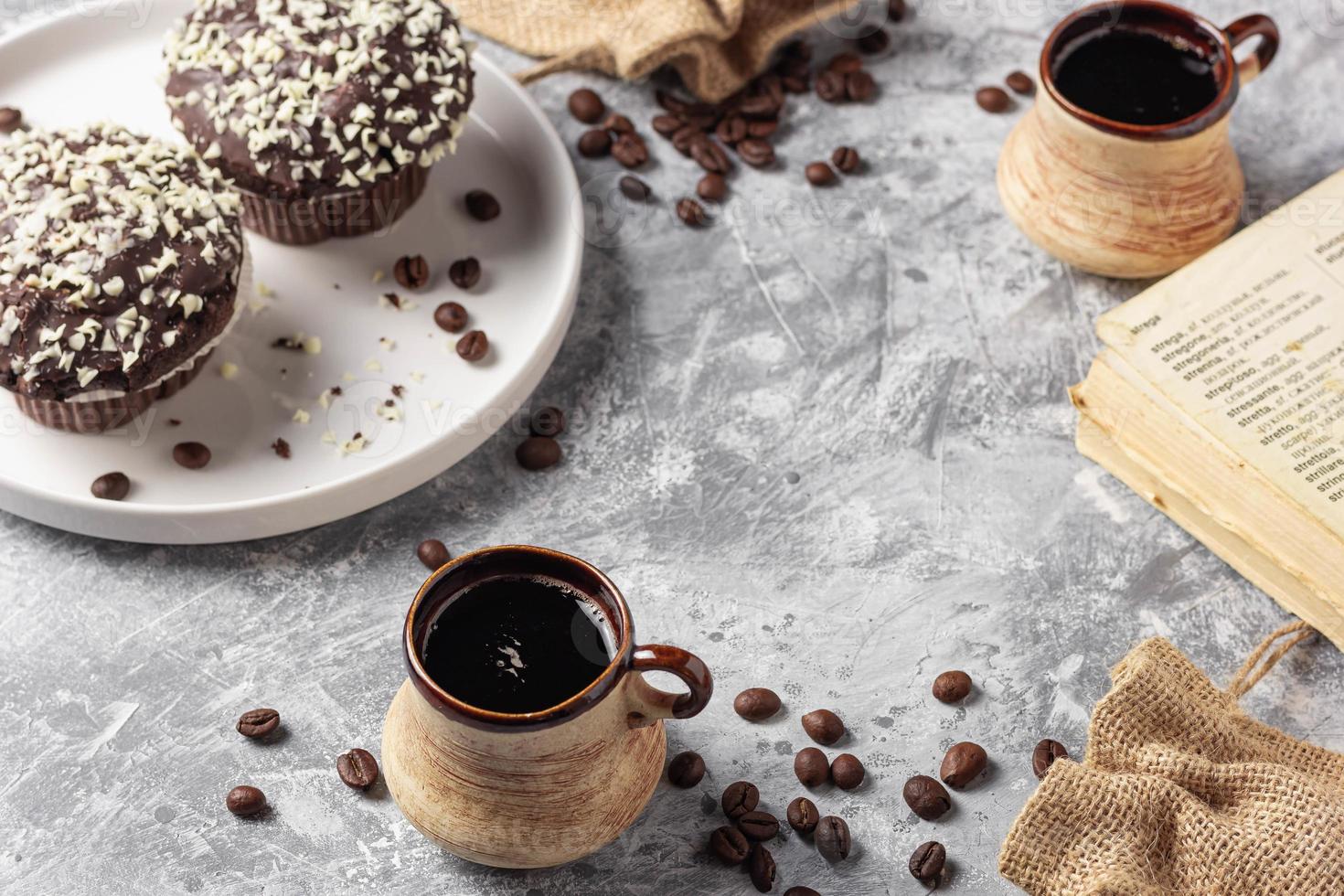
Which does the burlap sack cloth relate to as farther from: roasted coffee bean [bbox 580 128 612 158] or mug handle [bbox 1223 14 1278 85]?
roasted coffee bean [bbox 580 128 612 158]

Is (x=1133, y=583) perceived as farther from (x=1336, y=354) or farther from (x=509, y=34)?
(x=509, y=34)

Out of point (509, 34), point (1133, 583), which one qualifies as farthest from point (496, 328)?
point (1133, 583)

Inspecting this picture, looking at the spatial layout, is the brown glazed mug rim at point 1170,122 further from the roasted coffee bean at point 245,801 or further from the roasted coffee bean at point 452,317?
the roasted coffee bean at point 245,801

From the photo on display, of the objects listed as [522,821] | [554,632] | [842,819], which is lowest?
[842,819]

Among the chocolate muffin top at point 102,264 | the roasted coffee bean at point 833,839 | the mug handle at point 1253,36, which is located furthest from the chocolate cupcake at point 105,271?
the mug handle at point 1253,36

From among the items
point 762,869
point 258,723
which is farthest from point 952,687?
point 258,723

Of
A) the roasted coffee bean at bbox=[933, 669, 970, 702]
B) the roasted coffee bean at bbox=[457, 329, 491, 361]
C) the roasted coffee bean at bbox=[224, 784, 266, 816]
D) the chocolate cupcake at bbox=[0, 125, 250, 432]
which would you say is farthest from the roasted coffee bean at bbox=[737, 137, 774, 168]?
the roasted coffee bean at bbox=[224, 784, 266, 816]

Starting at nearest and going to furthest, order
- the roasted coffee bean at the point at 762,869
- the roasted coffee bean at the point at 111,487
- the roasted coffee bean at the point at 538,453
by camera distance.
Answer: the roasted coffee bean at the point at 762,869, the roasted coffee bean at the point at 111,487, the roasted coffee bean at the point at 538,453
